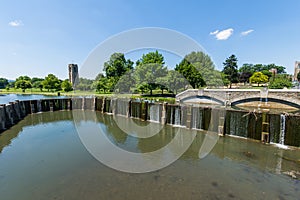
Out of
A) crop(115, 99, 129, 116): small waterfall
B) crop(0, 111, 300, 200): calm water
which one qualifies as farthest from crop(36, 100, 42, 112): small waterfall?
crop(0, 111, 300, 200): calm water

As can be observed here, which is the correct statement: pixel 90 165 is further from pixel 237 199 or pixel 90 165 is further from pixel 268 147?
pixel 268 147

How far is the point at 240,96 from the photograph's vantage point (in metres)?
25.2

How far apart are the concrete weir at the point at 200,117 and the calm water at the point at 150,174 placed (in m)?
0.83

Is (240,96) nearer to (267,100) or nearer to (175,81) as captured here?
(267,100)

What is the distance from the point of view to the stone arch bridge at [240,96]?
21.0m

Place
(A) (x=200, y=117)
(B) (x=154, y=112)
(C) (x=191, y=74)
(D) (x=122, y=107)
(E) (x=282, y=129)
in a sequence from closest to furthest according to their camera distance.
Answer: (E) (x=282, y=129) < (A) (x=200, y=117) < (B) (x=154, y=112) < (D) (x=122, y=107) < (C) (x=191, y=74)

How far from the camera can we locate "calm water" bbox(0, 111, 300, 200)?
545 cm

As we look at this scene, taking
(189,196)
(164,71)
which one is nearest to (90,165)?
(189,196)

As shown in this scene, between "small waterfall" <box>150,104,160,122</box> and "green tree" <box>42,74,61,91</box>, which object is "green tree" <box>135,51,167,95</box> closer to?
"small waterfall" <box>150,104,160,122</box>

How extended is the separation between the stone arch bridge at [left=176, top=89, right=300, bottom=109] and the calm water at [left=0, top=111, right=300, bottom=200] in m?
16.7

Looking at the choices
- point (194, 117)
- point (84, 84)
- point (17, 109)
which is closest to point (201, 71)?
point (194, 117)

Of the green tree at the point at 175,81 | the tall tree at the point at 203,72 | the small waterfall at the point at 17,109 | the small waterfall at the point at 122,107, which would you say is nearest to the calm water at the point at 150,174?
the small waterfall at the point at 17,109

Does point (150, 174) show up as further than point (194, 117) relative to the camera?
No

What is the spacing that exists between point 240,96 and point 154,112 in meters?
17.2
